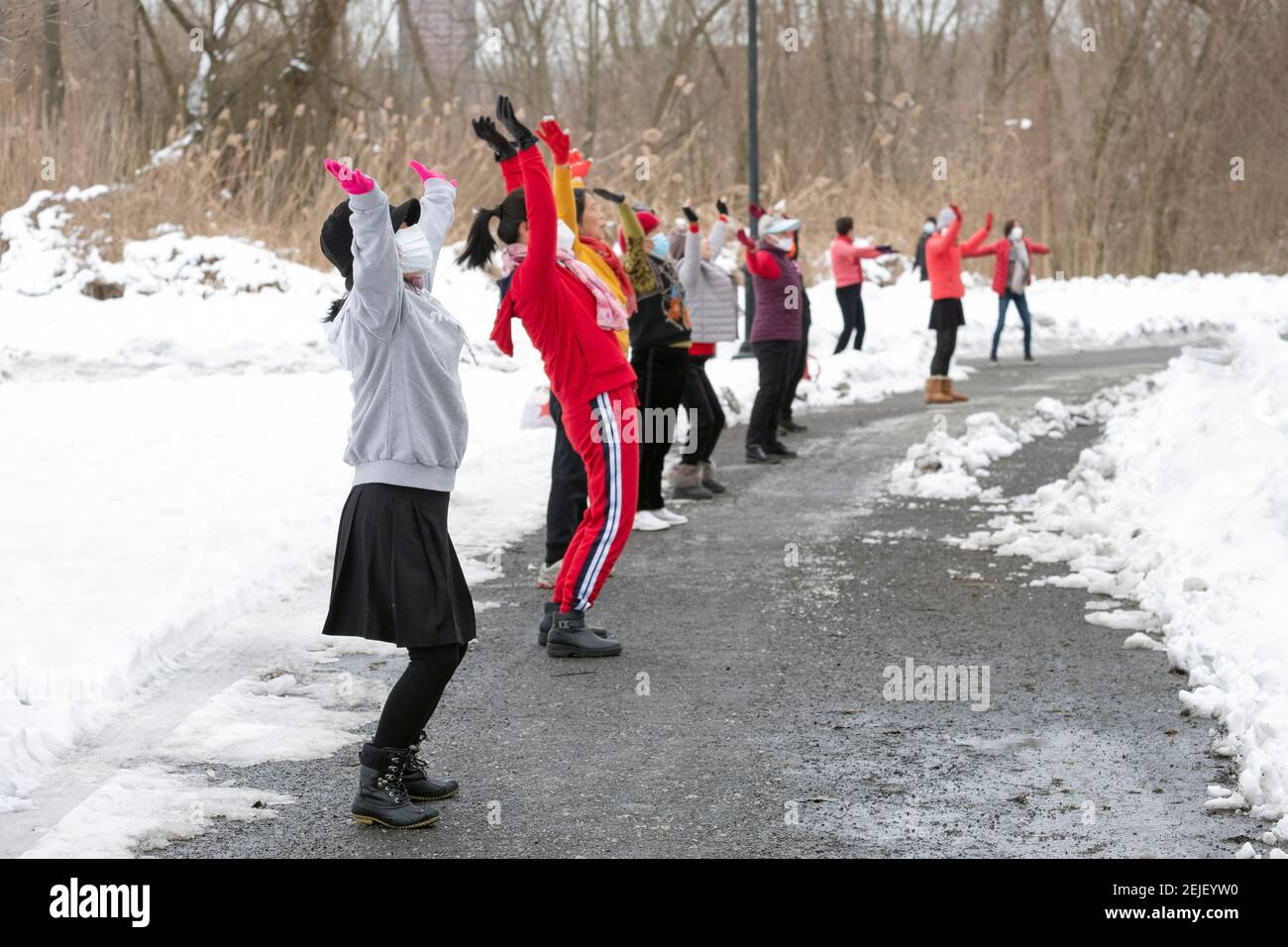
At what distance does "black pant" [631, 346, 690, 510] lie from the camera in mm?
8812

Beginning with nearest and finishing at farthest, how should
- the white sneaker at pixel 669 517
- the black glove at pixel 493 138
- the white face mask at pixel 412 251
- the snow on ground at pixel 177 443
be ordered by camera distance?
the white face mask at pixel 412 251, the black glove at pixel 493 138, the snow on ground at pixel 177 443, the white sneaker at pixel 669 517

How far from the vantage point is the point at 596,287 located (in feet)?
21.7

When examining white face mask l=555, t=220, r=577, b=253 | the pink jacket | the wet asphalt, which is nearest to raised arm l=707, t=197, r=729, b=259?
the wet asphalt

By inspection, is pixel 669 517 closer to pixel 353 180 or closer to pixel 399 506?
pixel 399 506

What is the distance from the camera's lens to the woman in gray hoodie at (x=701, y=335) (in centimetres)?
1027

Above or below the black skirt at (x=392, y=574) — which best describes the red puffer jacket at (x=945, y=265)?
above

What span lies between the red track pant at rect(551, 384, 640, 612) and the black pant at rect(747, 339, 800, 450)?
5012 mm

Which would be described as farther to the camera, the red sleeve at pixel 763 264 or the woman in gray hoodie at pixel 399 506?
the red sleeve at pixel 763 264

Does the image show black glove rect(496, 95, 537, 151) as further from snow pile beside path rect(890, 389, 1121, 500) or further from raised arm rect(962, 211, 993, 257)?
raised arm rect(962, 211, 993, 257)

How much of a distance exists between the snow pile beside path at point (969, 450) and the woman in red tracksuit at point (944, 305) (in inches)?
53.3

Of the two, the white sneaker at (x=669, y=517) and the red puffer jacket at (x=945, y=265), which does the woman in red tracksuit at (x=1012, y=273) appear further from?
the white sneaker at (x=669, y=517)

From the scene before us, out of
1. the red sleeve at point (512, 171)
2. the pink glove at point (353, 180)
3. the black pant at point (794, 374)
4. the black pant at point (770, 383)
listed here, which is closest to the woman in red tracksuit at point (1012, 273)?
the black pant at point (794, 374)

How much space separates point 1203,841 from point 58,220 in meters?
15.0

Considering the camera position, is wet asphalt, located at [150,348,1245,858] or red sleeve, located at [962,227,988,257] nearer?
wet asphalt, located at [150,348,1245,858]
